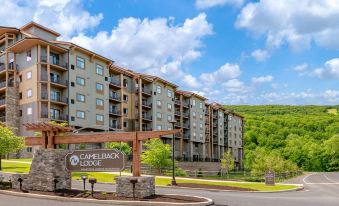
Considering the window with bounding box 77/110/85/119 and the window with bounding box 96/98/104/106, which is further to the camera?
the window with bounding box 96/98/104/106

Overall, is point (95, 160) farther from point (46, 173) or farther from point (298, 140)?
point (298, 140)

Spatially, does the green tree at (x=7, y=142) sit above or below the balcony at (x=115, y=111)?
below

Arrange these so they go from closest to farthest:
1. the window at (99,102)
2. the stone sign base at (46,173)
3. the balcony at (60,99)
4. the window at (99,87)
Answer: the stone sign base at (46,173) < the balcony at (60,99) < the window at (99,102) < the window at (99,87)

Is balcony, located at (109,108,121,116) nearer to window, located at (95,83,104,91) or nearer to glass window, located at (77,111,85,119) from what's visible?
window, located at (95,83,104,91)

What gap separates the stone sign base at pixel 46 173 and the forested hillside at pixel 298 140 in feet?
351

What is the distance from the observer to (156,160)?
179 ft

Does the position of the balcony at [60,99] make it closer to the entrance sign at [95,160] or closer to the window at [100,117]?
the window at [100,117]

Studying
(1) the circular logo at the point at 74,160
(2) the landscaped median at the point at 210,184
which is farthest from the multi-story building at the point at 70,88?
(1) the circular logo at the point at 74,160

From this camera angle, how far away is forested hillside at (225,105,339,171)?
5125 inches

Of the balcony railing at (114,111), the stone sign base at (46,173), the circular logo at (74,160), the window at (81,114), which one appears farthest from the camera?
the balcony railing at (114,111)

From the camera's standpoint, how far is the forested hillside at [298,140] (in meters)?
130

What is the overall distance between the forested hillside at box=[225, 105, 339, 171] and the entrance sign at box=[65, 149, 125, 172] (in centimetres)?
10650

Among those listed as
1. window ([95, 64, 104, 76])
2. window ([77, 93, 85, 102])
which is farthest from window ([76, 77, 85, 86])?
window ([95, 64, 104, 76])

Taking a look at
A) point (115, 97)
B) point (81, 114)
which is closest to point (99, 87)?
point (115, 97)
